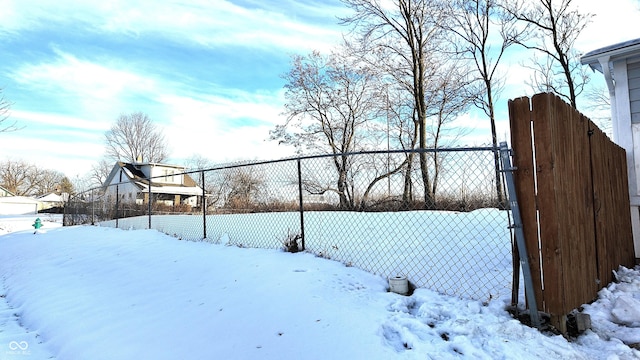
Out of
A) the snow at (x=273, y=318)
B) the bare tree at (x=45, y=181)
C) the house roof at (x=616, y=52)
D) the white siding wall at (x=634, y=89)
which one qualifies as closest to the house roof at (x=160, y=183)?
the bare tree at (x=45, y=181)

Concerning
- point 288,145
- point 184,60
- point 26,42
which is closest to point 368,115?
point 288,145

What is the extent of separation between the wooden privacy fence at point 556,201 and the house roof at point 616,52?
2.52 meters

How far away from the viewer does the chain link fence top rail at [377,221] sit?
3.45 m

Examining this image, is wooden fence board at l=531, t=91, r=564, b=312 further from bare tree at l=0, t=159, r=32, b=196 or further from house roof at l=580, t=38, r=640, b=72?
bare tree at l=0, t=159, r=32, b=196

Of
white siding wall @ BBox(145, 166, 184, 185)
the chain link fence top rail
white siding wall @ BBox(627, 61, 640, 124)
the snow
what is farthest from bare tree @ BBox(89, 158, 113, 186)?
Result: white siding wall @ BBox(627, 61, 640, 124)

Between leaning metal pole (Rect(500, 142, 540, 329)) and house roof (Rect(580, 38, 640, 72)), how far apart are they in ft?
12.3

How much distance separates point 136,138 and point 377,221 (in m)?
37.0

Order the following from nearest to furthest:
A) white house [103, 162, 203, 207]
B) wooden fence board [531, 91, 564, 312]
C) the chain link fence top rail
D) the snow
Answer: the snow, wooden fence board [531, 91, 564, 312], the chain link fence top rail, white house [103, 162, 203, 207]

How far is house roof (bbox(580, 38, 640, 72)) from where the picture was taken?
4402mm

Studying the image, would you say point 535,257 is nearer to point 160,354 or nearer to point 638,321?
point 638,321

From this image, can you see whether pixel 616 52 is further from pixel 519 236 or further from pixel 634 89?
pixel 519 236

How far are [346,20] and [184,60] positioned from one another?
7.34 metres

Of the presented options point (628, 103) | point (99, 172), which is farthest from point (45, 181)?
point (628, 103)

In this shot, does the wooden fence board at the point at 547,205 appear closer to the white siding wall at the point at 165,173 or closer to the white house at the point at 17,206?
the white siding wall at the point at 165,173
